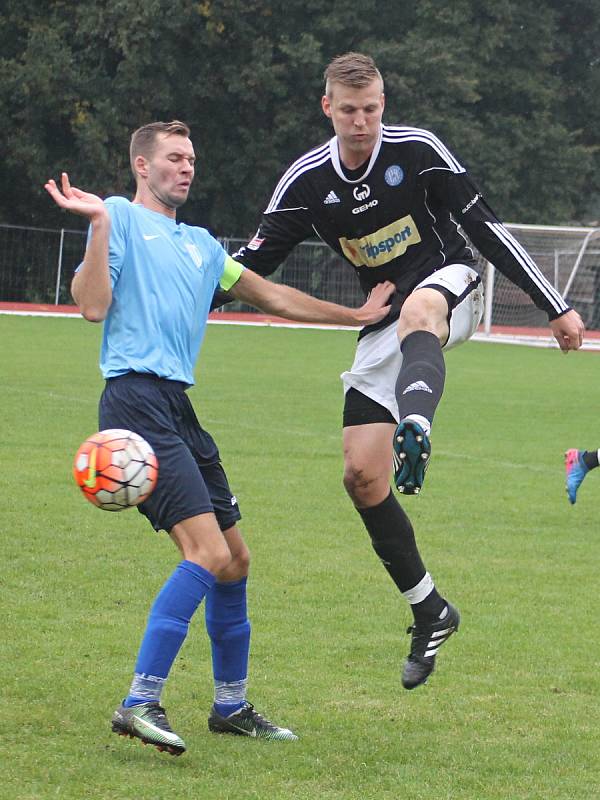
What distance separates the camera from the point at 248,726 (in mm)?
5199

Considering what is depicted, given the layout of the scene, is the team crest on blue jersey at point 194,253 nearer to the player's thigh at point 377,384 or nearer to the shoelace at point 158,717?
the player's thigh at point 377,384

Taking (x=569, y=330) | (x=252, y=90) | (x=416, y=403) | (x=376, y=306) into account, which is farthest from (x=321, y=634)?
(x=252, y=90)

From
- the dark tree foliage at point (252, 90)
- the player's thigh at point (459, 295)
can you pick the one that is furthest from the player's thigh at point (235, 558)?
the dark tree foliage at point (252, 90)

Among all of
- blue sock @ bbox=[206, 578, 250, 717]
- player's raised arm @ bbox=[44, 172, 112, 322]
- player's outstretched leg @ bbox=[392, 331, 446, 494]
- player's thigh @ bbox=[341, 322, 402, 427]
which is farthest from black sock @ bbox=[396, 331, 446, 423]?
player's raised arm @ bbox=[44, 172, 112, 322]


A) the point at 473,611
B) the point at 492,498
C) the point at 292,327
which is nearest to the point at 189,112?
the point at 292,327

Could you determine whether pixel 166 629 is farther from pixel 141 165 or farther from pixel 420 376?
pixel 141 165

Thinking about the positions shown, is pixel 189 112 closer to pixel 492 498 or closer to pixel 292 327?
pixel 292 327

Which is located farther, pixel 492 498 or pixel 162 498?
pixel 492 498

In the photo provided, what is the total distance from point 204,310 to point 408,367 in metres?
0.86

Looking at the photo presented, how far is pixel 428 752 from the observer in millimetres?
4977

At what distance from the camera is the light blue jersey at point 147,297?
193 inches

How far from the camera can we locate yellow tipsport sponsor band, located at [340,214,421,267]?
19.6 feet

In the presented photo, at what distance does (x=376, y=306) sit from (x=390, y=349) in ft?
1.06

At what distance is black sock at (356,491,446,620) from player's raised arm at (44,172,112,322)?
5.88 feet
